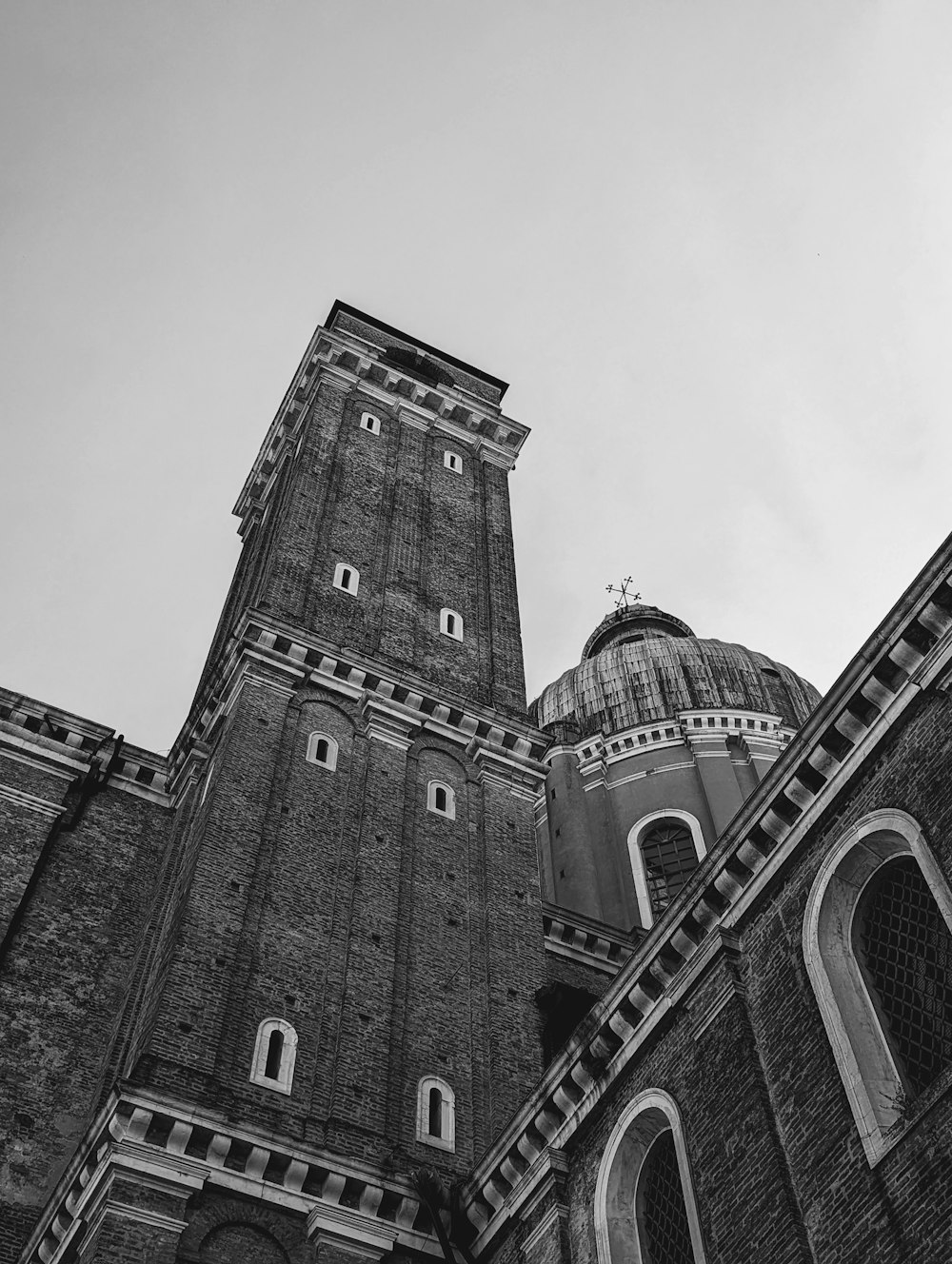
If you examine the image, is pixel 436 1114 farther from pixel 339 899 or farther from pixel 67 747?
pixel 67 747

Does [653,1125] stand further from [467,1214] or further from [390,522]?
[390,522]

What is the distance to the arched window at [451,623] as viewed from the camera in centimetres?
3092

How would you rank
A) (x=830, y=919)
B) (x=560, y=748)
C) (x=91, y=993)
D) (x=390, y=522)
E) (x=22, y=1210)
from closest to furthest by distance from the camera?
(x=830, y=919) < (x=22, y=1210) < (x=91, y=993) < (x=390, y=522) < (x=560, y=748)

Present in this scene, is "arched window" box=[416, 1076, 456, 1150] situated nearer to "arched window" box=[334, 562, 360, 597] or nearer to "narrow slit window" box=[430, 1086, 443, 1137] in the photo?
"narrow slit window" box=[430, 1086, 443, 1137]

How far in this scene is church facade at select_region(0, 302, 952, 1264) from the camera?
13.4 metres

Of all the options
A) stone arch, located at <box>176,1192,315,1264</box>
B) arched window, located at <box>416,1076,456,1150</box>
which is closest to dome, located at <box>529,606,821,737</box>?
arched window, located at <box>416,1076,456,1150</box>

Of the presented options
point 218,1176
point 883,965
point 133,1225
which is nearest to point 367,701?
point 218,1176

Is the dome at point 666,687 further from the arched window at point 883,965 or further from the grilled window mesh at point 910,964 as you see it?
the grilled window mesh at point 910,964

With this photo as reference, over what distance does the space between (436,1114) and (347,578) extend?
1335cm

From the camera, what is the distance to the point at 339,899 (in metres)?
22.8

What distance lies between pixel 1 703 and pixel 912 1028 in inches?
726

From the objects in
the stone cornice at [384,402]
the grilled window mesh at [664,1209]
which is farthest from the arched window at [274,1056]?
the stone cornice at [384,402]

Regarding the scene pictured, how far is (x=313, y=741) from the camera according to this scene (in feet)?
84.3

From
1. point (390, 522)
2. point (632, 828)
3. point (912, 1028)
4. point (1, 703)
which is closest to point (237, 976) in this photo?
point (1, 703)
